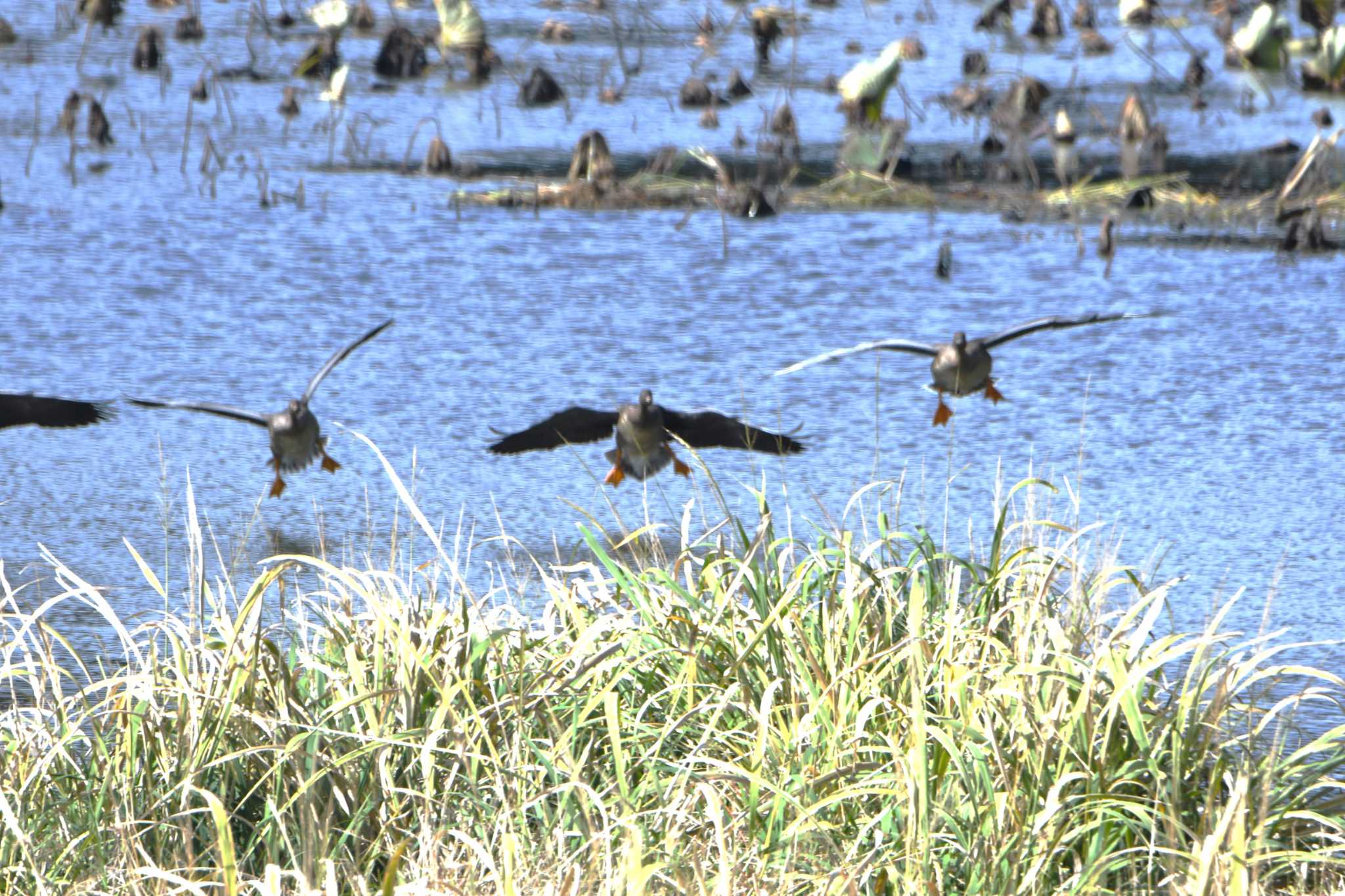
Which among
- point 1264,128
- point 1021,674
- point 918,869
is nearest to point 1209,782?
point 1021,674

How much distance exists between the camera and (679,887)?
9.04 feet

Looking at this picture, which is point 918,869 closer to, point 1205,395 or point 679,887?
point 679,887

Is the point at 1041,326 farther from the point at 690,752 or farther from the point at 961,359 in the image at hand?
the point at 690,752

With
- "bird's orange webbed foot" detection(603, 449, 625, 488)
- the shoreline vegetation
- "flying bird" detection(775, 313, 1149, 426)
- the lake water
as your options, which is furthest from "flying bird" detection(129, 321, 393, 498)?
the shoreline vegetation

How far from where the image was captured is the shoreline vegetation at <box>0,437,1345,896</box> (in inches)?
119

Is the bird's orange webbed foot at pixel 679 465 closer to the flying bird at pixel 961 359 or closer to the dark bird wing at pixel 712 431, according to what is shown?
the dark bird wing at pixel 712 431

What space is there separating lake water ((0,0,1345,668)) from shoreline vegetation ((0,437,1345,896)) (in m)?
0.29

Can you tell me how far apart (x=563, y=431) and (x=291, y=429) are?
0.71m

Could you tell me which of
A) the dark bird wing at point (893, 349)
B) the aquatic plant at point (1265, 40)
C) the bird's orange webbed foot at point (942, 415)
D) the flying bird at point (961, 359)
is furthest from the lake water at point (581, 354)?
the aquatic plant at point (1265, 40)

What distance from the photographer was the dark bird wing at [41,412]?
5.45 meters

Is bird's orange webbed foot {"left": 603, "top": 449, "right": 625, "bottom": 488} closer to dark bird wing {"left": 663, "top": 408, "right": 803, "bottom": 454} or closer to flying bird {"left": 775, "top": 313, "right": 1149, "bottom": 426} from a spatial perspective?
dark bird wing {"left": 663, "top": 408, "right": 803, "bottom": 454}

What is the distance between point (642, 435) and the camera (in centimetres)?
516

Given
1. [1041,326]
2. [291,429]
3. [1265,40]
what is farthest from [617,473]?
[1265,40]

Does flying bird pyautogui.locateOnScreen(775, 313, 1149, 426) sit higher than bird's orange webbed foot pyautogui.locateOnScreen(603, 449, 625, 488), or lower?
higher
